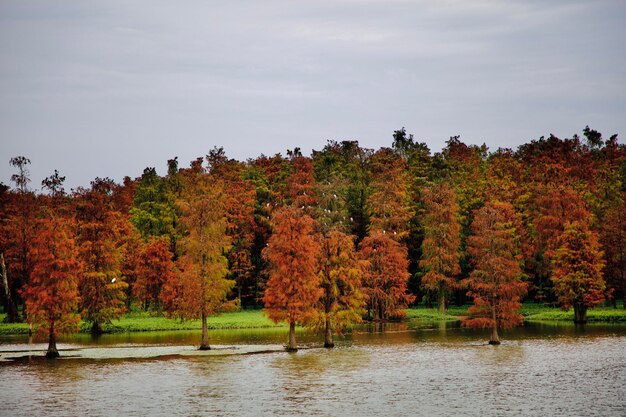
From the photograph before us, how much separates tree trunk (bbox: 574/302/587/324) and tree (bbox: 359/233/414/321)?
21233 millimetres

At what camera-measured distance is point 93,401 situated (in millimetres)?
40344

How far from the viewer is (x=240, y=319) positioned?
9844 centimetres

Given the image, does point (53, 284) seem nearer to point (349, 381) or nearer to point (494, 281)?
point (349, 381)

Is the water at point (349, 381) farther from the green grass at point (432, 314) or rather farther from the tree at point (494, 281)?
the green grass at point (432, 314)

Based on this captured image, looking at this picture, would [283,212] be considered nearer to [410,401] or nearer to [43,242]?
[43,242]

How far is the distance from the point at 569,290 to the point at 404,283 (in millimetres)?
21474

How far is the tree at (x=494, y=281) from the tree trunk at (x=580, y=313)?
1027 inches

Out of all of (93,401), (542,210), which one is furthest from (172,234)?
(93,401)

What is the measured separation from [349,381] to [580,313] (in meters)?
54.8

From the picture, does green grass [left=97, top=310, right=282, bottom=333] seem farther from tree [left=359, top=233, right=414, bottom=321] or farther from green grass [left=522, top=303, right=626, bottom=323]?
green grass [left=522, top=303, right=626, bottom=323]

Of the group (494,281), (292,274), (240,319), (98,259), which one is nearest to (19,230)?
(98,259)

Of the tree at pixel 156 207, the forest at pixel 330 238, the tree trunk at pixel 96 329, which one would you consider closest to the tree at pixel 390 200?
the forest at pixel 330 238

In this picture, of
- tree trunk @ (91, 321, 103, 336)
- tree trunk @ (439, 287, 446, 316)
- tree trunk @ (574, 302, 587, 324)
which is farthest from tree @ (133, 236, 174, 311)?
tree trunk @ (574, 302, 587, 324)

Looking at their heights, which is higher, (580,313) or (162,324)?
(580,313)
